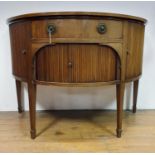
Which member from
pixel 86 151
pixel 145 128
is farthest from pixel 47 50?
pixel 145 128

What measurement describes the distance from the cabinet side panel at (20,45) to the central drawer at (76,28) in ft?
0.22

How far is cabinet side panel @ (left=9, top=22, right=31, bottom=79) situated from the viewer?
1245mm

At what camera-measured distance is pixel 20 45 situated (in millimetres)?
1318

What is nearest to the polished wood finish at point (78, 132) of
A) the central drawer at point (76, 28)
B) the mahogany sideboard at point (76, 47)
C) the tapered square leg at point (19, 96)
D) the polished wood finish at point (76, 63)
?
the tapered square leg at point (19, 96)

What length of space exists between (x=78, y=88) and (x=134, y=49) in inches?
27.0

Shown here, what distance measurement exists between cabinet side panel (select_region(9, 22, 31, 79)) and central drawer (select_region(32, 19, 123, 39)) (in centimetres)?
7

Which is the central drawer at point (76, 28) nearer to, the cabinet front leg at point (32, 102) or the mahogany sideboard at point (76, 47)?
the mahogany sideboard at point (76, 47)

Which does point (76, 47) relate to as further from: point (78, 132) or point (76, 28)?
point (78, 132)

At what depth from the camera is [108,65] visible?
1.26 m

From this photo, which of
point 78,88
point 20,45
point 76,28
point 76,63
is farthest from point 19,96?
point 76,28

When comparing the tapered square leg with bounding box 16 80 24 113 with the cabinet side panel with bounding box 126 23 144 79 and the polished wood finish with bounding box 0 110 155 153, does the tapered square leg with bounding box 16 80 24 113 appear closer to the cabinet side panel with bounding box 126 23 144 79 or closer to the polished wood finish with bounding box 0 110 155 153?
the polished wood finish with bounding box 0 110 155 153

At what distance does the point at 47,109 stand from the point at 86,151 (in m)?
0.76

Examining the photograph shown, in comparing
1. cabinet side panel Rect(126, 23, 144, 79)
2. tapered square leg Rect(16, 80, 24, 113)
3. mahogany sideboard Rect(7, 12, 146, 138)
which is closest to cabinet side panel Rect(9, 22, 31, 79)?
mahogany sideboard Rect(7, 12, 146, 138)

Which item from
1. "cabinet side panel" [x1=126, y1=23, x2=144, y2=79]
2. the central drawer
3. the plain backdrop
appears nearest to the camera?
the central drawer
